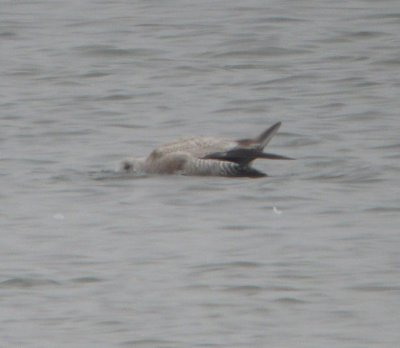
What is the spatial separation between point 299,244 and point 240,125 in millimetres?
4884

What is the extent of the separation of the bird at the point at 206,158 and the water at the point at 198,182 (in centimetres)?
13

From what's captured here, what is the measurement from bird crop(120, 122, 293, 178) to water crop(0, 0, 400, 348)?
130 millimetres

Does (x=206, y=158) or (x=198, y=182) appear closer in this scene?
(x=198, y=182)

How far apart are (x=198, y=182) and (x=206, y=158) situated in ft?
0.93

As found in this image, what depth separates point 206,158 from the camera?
573 inches

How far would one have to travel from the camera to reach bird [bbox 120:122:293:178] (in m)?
14.4

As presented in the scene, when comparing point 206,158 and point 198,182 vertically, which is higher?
point 206,158

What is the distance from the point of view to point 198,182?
14.4 m

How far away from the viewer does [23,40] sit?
21359mm

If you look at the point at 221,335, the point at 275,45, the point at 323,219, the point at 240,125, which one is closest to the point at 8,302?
the point at 221,335

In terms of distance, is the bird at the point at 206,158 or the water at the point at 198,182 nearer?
the water at the point at 198,182

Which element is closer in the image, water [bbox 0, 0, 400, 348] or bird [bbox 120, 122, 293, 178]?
water [bbox 0, 0, 400, 348]

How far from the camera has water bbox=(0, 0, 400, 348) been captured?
10.1 metres

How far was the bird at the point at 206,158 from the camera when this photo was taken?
14.4 metres
